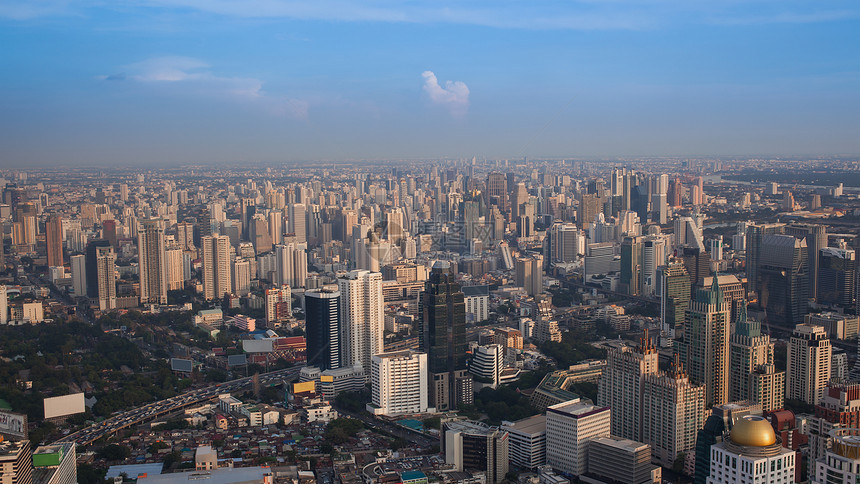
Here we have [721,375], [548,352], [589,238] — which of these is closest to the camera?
[721,375]

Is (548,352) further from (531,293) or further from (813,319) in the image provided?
(531,293)

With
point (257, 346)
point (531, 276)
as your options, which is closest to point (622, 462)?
point (257, 346)

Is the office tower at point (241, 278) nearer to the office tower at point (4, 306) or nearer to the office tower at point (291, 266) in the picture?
the office tower at point (291, 266)

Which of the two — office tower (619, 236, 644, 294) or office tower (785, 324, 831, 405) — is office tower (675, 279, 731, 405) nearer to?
office tower (785, 324, 831, 405)

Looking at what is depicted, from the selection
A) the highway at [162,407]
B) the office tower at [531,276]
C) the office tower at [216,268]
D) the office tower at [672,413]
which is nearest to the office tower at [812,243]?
the office tower at [531,276]

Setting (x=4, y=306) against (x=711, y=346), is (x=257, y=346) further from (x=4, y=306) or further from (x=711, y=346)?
(x=711, y=346)

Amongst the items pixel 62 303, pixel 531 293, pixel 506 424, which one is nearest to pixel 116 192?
pixel 62 303

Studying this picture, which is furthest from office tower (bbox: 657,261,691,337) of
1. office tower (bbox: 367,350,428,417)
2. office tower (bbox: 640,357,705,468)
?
office tower (bbox: 640,357,705,468)
